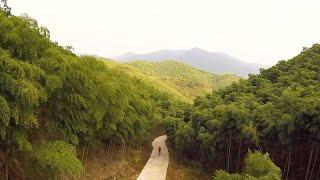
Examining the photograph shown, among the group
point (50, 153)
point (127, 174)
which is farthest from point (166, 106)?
point (50, 153)

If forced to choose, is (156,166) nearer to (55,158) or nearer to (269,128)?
(269,128)

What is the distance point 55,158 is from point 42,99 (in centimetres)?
268

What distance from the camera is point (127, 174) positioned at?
3331cm

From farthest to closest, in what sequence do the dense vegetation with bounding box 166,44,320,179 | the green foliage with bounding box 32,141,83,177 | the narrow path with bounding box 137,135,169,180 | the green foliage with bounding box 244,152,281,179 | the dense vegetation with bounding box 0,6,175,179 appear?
the narrow path with bounding box 137,135,169,180
the dense vegetation with bounding box 166,44,320,179
the green foliage with bounding box 244,152,281,179
the green foliage with bounding box 32,141,83,177
the dense vegetation with bounding box 0,6,175,179

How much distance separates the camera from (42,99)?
18.3m

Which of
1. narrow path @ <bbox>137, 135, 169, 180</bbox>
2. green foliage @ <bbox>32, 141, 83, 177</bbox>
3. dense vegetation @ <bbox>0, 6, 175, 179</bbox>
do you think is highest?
dense vegetation @ <bbox>0, 6, 175, 179</bbox>

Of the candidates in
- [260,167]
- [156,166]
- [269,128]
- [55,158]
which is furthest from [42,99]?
[156,166]

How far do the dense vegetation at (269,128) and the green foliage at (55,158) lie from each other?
14712 millimetres

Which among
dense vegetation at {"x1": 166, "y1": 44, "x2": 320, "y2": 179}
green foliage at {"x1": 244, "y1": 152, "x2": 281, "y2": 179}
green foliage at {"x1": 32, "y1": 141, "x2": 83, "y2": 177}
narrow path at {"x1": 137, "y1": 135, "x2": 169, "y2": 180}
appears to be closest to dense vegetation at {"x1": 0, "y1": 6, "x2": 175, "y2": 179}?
green foliage at {"x1": 32, "y1": 141, "x2": 83, "y2": 177}

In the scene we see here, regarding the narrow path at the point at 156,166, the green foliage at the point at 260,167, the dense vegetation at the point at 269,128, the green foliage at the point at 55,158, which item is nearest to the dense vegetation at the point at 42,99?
the green foliage at the point at 55,158

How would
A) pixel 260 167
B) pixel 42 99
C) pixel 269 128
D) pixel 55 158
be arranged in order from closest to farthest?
1. pixel 42 99
2. pixel 55 158
3. pixel 260 167
4. pixel 269 128

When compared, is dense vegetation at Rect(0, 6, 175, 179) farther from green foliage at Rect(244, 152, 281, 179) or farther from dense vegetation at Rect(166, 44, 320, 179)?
dense vegetation at Rect(166, 44, 320, 179)

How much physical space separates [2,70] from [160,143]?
40.6 m

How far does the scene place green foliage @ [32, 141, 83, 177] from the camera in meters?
18.5
